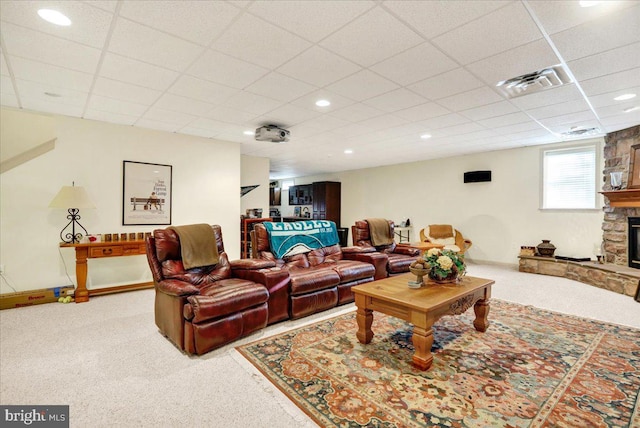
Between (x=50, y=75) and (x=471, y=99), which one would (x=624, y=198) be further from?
(x=50, y=75)

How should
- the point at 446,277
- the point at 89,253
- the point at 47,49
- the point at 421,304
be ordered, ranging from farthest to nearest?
the point at 89,253 → the point at 446,277 → the point at 47,49 → the point at 421,304

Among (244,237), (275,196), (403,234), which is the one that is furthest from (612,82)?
(275,196)

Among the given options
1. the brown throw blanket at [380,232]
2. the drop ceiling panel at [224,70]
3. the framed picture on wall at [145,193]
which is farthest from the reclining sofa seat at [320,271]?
the framed picture on wall at [145,193]

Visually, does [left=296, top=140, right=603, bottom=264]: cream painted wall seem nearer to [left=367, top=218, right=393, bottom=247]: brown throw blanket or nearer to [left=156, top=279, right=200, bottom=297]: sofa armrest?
[left=367, top=218, right=393, bottom=247]: brown throw blanket

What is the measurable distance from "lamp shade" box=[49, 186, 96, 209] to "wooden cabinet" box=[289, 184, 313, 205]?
281 inches

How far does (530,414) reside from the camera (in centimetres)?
179

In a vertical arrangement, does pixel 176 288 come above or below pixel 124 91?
below

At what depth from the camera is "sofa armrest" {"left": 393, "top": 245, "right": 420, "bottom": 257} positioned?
5.08 meters

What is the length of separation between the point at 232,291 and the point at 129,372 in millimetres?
924

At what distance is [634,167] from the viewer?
4.59 meters

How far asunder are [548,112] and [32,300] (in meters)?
7.02

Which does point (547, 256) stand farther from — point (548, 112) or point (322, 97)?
point (322, 97)

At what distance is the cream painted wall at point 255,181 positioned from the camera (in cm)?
719

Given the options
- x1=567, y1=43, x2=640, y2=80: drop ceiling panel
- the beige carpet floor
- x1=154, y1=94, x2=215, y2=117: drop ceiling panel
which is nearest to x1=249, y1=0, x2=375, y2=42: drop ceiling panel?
x1=154, y1=94, x2=215, y2=117: drop ceiling panel
